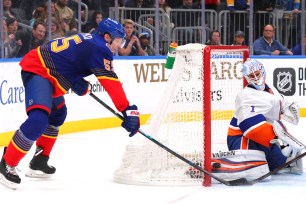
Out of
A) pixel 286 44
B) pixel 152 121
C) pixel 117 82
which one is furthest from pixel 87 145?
pixel 286 44

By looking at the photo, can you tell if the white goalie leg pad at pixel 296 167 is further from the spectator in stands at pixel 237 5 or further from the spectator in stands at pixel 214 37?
the spectator in stands at pixel 237 5

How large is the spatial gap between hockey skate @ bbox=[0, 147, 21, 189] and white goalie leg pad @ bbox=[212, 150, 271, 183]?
4.17 feet

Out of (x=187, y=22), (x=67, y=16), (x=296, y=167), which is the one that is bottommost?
(x=296, y=167)

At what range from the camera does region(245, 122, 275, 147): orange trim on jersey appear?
5.59 metres

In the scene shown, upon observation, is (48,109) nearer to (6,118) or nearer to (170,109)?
(170,109)

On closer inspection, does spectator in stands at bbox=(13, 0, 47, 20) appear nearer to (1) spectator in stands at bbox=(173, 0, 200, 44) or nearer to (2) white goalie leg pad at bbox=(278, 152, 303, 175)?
(1) spectator in stands at bbox=(173, 0, 200, 44)

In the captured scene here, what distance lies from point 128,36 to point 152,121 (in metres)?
4.53

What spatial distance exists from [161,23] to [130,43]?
0.88m

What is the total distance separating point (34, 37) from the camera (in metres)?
8.71

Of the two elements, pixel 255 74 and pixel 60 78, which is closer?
pixel 60 78

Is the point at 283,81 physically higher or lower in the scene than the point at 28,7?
lower

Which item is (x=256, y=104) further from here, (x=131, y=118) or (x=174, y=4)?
(x=174, y=4)

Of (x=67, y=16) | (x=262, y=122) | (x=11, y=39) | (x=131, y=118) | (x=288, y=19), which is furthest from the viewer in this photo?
(x=288, y=19)

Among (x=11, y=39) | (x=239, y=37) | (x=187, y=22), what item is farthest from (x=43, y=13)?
(x=239, y=37)
